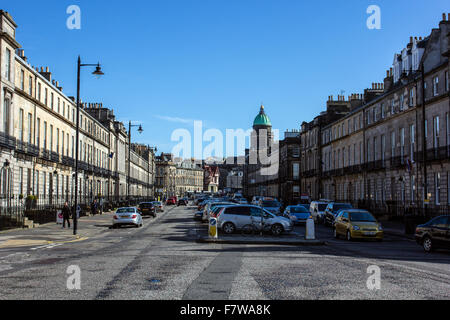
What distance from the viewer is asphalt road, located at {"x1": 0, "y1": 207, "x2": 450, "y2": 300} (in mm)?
9570

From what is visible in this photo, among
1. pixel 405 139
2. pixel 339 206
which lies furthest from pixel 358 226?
pixel 405 139

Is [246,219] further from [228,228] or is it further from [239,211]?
[228,228]

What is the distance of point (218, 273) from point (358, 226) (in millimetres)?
13591

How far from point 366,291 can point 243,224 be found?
1715 centimetres

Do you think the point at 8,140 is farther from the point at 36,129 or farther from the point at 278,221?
the point at 278,221

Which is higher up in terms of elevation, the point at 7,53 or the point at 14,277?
the point at 7,53

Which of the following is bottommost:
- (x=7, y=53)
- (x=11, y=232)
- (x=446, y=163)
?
(x=11, y=232)

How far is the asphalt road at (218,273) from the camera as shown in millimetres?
9570

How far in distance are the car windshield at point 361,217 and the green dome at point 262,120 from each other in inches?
6668

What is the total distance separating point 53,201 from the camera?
150 ft

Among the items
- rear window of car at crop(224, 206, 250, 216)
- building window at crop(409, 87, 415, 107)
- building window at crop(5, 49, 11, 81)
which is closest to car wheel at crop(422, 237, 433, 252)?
rear window of car at crop(224, 206, 250, 216)

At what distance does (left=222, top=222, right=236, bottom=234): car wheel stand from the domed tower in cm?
15963
